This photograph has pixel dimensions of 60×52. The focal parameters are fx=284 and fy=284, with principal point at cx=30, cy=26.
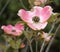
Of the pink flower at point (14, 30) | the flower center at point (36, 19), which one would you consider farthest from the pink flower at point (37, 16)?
the pink flower at point (14, 30)

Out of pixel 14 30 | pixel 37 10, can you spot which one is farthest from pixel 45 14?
pixel 14 30

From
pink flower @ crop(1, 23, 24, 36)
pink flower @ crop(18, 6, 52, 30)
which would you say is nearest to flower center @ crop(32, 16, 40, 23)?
pink flower @ crop(18, 6, 52, 30)

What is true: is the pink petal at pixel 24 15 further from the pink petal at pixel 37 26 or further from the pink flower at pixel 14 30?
the pink flower at pixel 14 30

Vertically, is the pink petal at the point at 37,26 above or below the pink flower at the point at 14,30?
above

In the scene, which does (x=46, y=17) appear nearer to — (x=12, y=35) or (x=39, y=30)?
(x=39, y=30)

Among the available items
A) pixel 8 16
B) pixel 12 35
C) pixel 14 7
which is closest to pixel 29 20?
pixel 12 35

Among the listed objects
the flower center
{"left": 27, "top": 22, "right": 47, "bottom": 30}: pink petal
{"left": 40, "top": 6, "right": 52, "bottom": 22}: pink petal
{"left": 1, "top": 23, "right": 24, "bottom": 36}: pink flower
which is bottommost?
{"left": 1, "top": 23, "right": 24, "bottom": 36}: pink flower

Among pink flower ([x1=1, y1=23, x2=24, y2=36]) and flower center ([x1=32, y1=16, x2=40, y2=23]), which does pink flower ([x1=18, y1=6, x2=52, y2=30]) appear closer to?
flower center ([x1=32, y1=16, x2=40, y2=23])

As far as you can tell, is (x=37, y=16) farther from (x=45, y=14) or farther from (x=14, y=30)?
(x=14, y=30)

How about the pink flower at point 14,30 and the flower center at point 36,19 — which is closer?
the flower center at point 36,19
